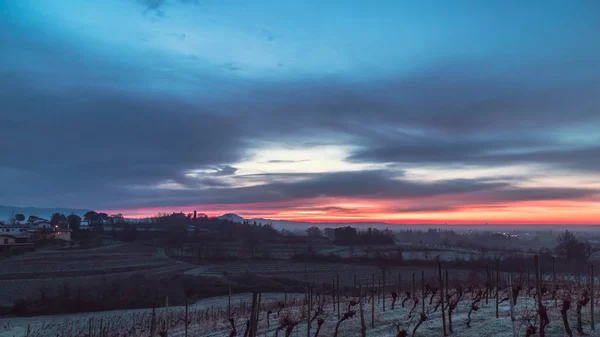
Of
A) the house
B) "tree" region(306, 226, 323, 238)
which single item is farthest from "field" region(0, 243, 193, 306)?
"tree" region(306, 226, 323, 238)

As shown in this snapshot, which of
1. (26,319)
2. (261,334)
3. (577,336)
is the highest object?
(577,336)

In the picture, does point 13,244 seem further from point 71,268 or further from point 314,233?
point 314,233

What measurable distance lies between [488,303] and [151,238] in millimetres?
99363

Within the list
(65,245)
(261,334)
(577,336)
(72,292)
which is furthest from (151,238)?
(577,336)

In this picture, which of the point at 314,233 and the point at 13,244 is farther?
the point at 314,233

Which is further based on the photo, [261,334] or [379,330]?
[261,334]

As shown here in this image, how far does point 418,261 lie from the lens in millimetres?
72250

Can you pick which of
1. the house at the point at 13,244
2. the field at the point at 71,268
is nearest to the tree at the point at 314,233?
the field at the point at 71,268

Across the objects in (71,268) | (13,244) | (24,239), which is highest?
(24,239)

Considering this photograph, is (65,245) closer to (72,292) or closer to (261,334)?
(72,292)

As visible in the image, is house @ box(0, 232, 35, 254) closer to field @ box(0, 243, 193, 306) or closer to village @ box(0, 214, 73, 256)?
village @ box(0, 214, 73, 256)

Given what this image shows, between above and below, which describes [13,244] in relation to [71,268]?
above

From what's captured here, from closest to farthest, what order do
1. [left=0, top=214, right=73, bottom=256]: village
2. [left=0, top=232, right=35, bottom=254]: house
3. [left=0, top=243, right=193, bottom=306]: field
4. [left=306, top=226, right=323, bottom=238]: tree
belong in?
[left=0, top=243, right=193, bottom=306]: field, [left=0, top=232, right=35, bottom=254]: house, [left=0, top=214, right=73, bottom=256]: village, [left=306, top=226, right=323, bottom=238]: tree

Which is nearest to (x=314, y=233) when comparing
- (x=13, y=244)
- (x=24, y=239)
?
(x=24, y=239)
